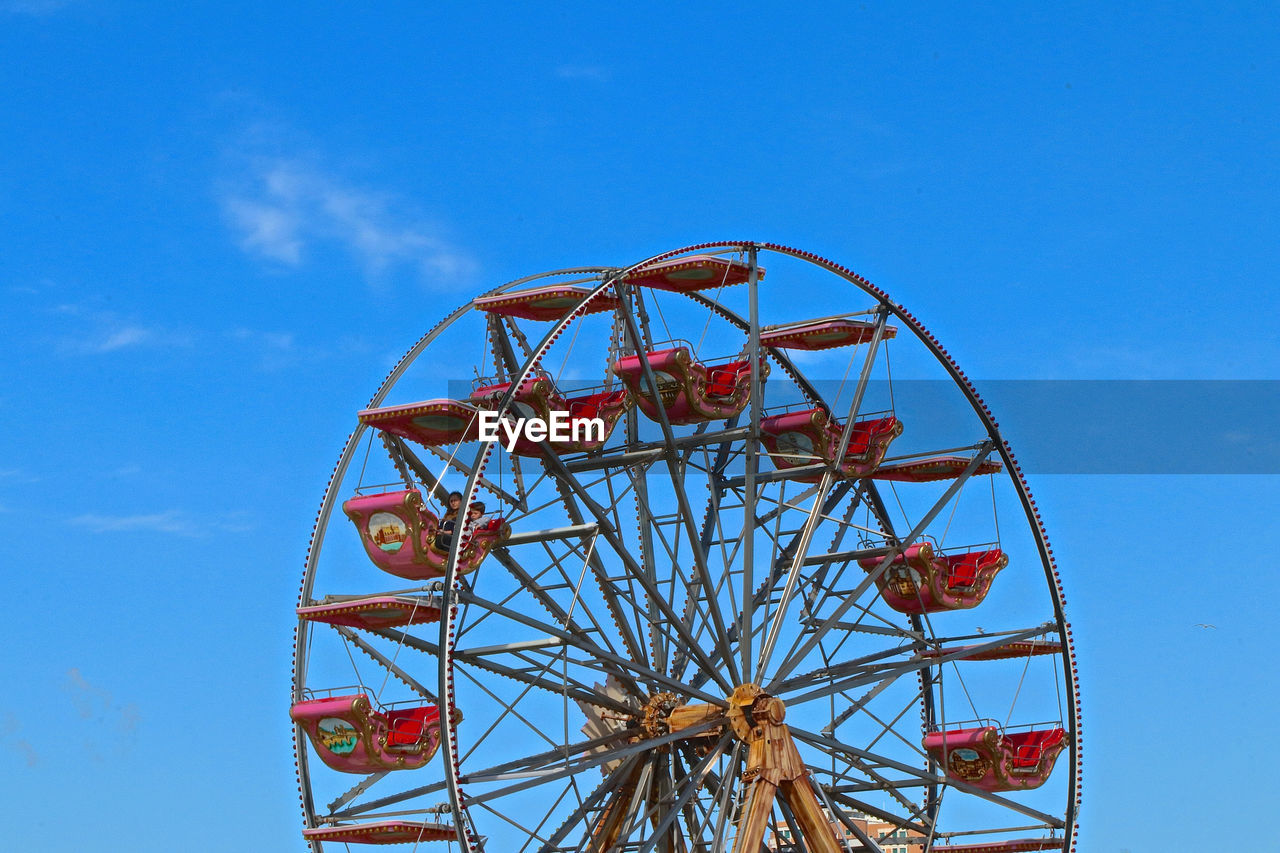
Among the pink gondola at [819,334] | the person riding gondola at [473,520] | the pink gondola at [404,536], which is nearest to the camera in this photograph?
the person riding gondola at [473,520]

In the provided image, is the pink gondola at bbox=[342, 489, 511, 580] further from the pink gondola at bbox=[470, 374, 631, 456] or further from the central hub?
the central hub

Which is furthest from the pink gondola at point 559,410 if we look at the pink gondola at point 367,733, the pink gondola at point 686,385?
the pink gondola at point 367,733

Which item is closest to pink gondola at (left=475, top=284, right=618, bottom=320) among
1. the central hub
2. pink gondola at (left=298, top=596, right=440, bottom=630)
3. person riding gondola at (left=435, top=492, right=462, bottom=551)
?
person riding gondola at (left=435, top=492, right=462, bottom=551)

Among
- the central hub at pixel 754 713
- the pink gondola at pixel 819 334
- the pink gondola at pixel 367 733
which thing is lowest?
the pink gondola at pixel 367 733

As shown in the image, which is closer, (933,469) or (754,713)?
(754,713)

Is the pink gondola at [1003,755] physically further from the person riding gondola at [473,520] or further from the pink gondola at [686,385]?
the person riding gondola at [473,520]

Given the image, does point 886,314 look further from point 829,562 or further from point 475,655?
point 475,655

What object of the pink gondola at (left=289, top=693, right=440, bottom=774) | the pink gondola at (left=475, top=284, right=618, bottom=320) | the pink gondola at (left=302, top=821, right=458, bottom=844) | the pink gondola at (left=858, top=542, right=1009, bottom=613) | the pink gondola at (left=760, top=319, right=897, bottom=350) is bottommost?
the pink gondola at (left=302, top=821, right=458, bottom=844)

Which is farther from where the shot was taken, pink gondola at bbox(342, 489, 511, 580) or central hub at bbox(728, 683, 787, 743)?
central hub at bbox(728, 683, 787, 743)

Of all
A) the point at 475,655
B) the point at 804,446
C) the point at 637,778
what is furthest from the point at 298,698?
the point at 804,446

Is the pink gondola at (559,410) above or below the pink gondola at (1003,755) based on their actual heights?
above

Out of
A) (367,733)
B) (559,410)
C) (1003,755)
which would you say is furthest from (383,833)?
(1003,755)

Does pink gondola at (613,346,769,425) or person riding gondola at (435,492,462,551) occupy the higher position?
pink gondola at (613,346,769,425)

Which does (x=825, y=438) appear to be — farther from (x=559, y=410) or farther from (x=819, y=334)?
(x=559, y=410)
